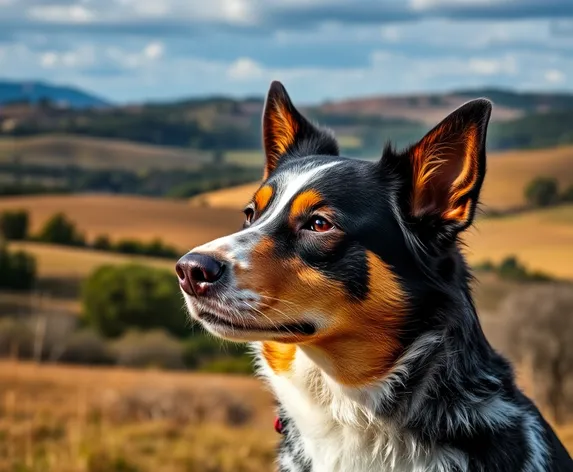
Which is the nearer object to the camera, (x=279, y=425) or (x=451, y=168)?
(x=451, y=168)

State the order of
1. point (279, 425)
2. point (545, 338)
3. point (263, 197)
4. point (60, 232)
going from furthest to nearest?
point (60, 232) < point (545, 338) < point (279, 425) < point (263, 197)

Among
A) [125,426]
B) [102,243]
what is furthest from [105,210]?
[125,426]

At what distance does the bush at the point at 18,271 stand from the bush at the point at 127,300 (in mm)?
1213

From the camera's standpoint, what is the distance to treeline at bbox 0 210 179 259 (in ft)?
66.1

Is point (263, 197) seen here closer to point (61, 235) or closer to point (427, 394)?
point (427, 394)

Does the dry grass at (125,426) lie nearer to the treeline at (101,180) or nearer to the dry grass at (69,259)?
the dry grass at (69,259)

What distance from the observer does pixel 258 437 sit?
9586 millimetres

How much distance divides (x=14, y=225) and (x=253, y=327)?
1880 centimetres

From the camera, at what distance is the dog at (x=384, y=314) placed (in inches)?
156

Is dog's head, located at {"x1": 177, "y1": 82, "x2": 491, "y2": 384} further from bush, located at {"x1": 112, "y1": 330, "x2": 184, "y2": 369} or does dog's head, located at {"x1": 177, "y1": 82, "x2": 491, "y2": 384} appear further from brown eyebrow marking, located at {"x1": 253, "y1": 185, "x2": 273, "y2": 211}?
bush, located at {"x1": 112, "y1": 330, "x2": 184, "y2": 369}

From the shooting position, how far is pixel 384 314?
13.6ft

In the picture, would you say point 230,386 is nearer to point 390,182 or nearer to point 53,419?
point 53,419

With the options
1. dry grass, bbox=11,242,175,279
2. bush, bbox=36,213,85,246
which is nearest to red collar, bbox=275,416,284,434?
dry grass, bbox=11,242,175,279

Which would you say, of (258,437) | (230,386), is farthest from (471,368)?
(230,386)
